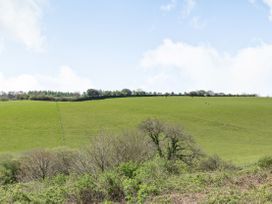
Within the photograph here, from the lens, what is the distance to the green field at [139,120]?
2495 inches

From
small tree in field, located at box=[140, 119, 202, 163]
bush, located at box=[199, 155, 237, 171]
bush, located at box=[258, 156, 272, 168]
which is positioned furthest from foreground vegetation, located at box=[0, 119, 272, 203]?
small tree in field, located at box=[140, 119, 202, 163]

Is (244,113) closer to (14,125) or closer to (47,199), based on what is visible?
(14,125)

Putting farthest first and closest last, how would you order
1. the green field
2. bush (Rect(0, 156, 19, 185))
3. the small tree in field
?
the green field, the small tree in field, bush (Rect(0, 156, 19, 185))

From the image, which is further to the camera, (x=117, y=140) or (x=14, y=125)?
(x=14, y=125)

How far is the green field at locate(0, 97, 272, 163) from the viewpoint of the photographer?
208 ft

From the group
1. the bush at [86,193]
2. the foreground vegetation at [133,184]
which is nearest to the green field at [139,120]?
the foreground vegetation at [133,184]

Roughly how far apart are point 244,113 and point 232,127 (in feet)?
34.7

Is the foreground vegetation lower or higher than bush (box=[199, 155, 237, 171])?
higher

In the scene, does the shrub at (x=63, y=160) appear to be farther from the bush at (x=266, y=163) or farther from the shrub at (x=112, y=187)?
the shrub at (x=112, y=187)

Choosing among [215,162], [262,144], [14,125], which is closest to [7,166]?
[215,162]

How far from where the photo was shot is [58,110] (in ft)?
279

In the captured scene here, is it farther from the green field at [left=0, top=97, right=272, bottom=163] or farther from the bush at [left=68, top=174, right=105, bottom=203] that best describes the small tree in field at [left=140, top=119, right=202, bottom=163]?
the bush at [left=68, top=174, right=105, bottom=203]

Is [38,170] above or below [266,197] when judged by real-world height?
below

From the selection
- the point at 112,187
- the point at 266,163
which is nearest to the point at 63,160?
the point at 266,163
